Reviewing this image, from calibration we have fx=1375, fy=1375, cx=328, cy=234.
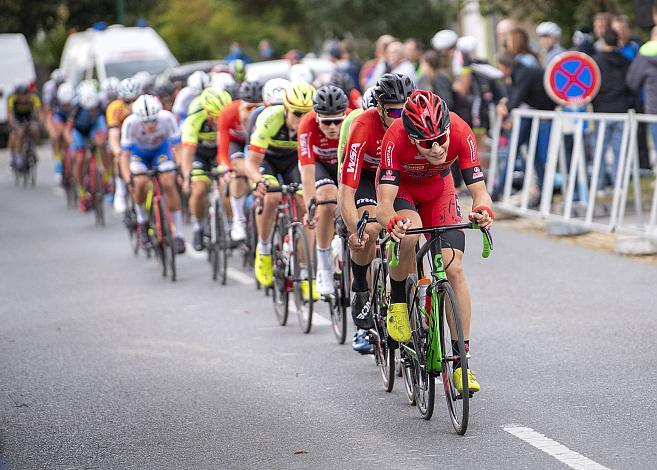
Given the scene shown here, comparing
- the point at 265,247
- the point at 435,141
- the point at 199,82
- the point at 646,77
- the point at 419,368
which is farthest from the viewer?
the point at 199,82

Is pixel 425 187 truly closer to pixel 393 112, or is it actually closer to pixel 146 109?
pixel 393 112

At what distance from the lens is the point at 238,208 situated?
512 inches

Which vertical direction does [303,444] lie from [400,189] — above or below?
below

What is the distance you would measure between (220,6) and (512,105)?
110 ft

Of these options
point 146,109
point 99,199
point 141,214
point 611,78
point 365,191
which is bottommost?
point 99,199

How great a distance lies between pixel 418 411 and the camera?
7.60 meters

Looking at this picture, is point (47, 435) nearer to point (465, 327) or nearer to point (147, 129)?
point (465, 327)

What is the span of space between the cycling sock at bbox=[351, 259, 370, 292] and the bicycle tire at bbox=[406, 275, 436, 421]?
0.98 metres

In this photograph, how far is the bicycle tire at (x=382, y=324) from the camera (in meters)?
7.92

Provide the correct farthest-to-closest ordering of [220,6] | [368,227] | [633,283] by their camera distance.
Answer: [220,6]
[633,283]
[368,227]

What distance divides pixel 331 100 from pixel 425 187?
182 cm

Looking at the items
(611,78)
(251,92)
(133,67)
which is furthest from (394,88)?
(133,67)

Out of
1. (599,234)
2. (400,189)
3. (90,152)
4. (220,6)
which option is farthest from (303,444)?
(220,6)

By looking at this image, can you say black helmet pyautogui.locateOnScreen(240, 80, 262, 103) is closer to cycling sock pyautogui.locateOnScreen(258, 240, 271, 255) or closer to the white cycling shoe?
cycling sock pyautogui.locateOnScreen(258, 240, 271, 255)
